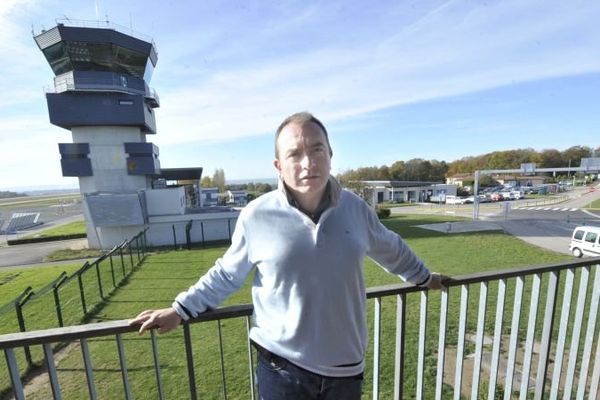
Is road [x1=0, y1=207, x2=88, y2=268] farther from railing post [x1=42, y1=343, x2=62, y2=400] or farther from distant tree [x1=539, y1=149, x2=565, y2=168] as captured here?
distant tree [x1=539, y1=149, x2=565, y2=168]

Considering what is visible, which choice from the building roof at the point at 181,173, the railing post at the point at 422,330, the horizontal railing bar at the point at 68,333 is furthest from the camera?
the building roof at the point at 181,173

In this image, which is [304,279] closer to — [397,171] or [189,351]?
[189,351]

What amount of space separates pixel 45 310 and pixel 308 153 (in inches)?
459

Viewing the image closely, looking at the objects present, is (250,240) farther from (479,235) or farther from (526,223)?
(526,223)

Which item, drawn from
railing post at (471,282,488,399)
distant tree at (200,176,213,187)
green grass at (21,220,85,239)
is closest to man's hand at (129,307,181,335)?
railing post at (471,282,488,399)

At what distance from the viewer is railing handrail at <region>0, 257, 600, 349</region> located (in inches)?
47.2

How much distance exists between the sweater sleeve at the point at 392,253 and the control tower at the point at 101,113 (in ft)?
72.1

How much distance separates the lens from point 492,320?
660 centimetres

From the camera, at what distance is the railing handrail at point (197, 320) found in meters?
1.20

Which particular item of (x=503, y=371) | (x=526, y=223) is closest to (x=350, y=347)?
(x=503, y=371)

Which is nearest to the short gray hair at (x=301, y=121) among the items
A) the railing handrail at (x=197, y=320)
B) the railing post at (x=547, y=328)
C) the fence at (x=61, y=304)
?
the railing handrail at (x=197, y=320)

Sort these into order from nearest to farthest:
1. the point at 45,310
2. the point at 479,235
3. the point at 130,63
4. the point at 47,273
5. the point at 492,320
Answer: the point at 492,320 → the point at 45,310 → the point at 47,273 → the point at 479,235 → the point at 130,63

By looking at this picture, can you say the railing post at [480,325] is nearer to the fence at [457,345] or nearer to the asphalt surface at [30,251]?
the fence at [457,345]

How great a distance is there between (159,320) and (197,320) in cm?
15
